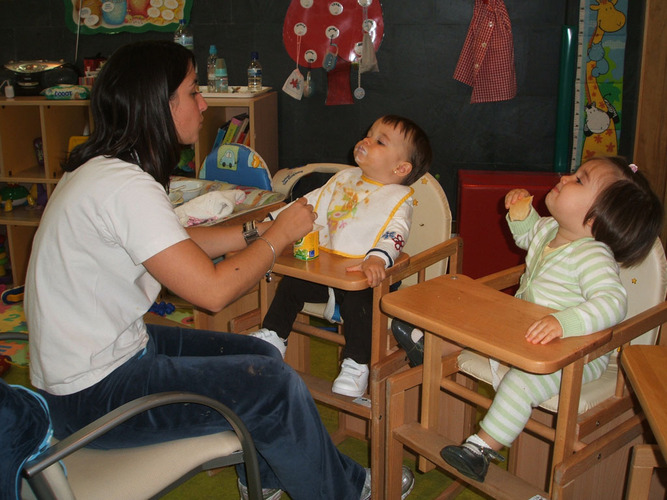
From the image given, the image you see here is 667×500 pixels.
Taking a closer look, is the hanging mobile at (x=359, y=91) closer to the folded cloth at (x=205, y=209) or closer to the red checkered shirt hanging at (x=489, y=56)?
the red checkered shirt hanging at (x=489, y=56)

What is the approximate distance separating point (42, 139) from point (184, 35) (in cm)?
105

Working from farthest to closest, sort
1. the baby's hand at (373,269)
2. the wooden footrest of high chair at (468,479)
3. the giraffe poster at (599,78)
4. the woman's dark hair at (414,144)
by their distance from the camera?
the giraffe poster at (599,78)
the woman's dark hair at (414,144)
the baby's hand at (373,269)
the wooden footrest of high chair at (468,479)

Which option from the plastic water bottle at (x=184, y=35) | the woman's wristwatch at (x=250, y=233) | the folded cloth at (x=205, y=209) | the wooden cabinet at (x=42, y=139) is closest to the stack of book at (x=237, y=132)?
the wooden cabinet at (x=42, y=139)

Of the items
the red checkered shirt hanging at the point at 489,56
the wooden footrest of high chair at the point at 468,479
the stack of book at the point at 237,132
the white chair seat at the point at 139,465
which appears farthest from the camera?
the stack of book at the point at 237,132

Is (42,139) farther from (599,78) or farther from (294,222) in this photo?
(599,78)

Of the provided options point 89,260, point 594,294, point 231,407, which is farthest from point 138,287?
point 594,294

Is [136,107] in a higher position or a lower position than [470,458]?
higher

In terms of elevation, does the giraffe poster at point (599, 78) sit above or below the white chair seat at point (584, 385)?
above

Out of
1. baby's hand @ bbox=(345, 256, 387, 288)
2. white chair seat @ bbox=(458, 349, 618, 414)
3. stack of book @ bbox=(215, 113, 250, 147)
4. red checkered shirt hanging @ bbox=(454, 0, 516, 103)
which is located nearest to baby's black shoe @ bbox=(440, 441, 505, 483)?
white chair seat @ bbox=(458, 349, 618, 414)

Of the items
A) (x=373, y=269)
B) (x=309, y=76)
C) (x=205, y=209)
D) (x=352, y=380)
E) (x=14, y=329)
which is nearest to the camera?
(x=373, y=269)

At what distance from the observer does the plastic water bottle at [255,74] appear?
13.0 feet

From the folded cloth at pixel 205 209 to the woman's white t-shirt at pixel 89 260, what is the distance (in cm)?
92

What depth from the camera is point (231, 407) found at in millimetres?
1535

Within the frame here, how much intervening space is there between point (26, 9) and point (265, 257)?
356 cm
